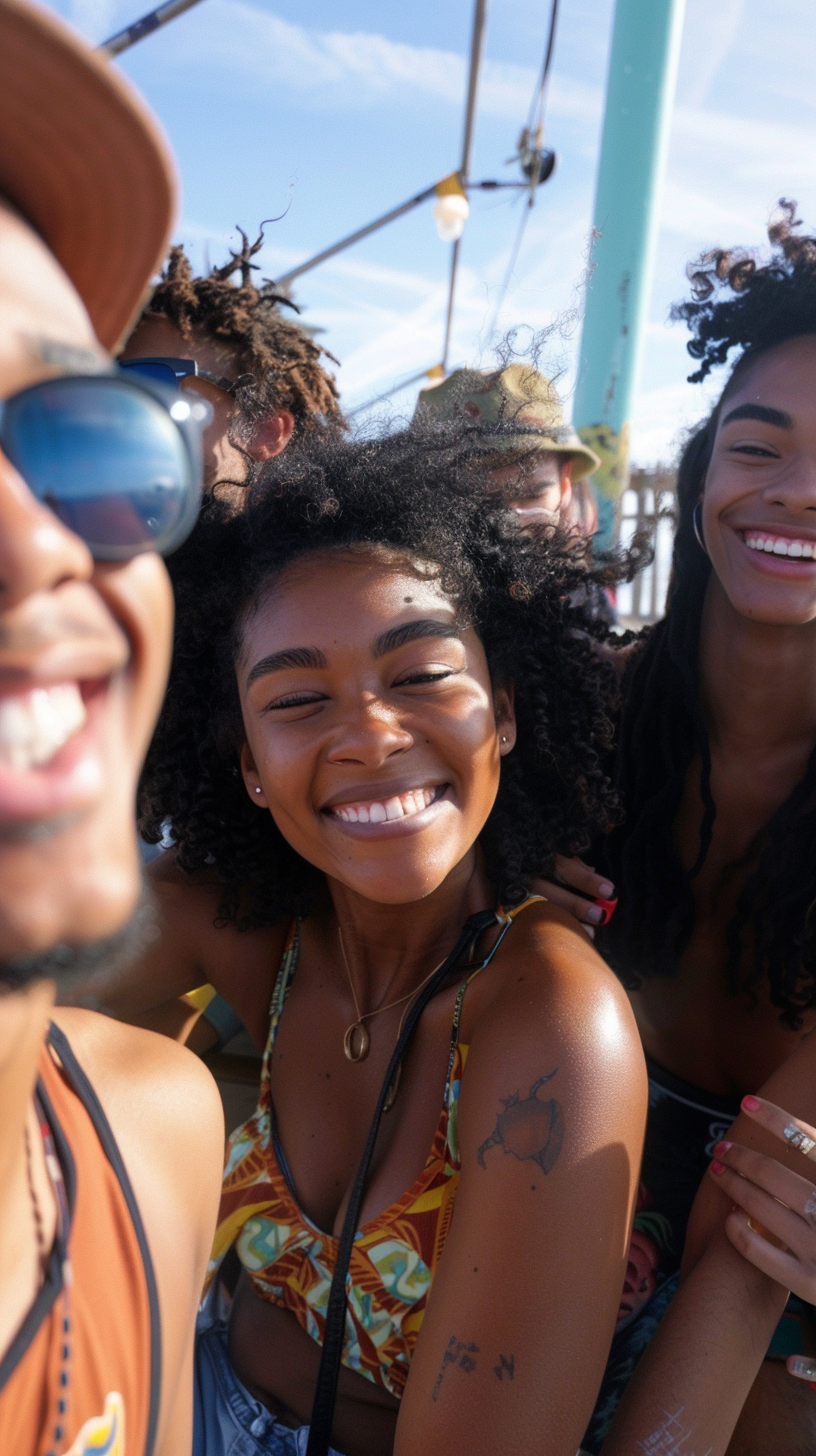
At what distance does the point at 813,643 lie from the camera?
2.71 metres

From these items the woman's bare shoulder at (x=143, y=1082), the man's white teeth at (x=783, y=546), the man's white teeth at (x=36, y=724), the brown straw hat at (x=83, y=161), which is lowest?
the woman's bare shoulder at (x=143, y=1082)

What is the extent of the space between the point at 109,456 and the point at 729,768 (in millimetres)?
2201

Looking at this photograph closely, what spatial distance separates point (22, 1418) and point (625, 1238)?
100 centimetres

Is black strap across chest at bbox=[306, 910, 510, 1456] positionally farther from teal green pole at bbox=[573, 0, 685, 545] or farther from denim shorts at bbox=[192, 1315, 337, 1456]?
teal green pole at bbox=[573, 0, 685, 545]

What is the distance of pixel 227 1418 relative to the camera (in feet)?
6.45

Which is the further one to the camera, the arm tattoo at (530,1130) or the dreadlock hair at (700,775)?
the dreadlock hair at (700,775)

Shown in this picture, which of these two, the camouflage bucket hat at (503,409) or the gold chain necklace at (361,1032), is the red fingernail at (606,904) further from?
the camouflage bucket hat at (503,409)

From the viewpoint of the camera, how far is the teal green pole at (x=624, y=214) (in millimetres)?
5426

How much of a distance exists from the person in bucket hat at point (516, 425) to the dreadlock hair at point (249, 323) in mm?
556

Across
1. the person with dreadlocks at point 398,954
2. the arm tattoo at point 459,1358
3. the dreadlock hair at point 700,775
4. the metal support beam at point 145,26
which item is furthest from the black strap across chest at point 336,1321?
the metal support beam at point 145,26

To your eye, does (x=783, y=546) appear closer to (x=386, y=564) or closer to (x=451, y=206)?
(x=386, y=564)

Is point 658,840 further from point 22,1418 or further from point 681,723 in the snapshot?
point 22,1418

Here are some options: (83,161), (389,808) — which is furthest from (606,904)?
(83,161)

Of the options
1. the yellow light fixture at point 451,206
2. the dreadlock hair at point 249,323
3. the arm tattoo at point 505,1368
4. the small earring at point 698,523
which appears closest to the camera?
the arm tattoo at point 505,1368
